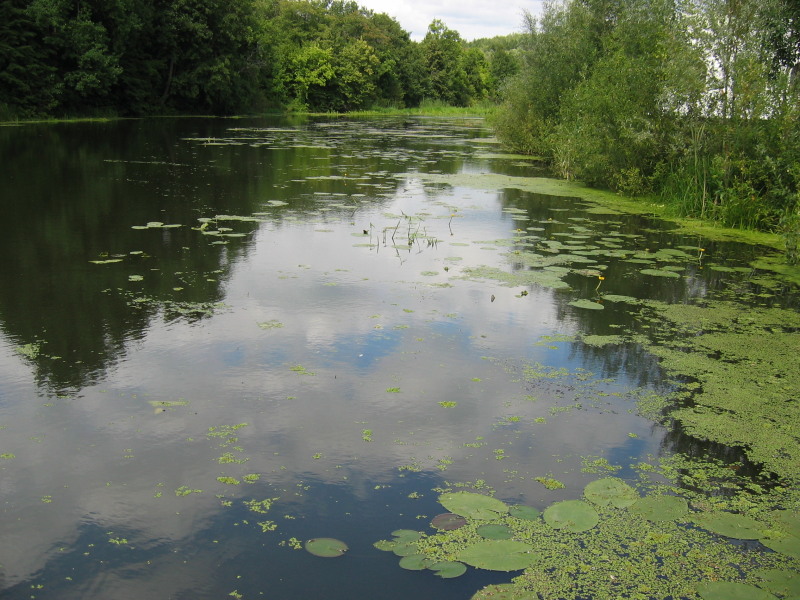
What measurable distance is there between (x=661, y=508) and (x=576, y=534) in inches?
18.9

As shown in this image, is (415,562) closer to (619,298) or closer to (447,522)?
(447,522)

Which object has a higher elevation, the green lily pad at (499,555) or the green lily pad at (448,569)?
the green lily pad at (499,555)

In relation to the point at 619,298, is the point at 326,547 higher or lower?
lower

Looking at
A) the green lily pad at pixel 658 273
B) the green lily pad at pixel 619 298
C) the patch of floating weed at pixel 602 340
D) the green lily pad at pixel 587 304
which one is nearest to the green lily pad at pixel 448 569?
the patch of floating weed at pixel 602 340

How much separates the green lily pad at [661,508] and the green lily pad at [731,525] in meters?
0.07

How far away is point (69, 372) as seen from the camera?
13.9 ft

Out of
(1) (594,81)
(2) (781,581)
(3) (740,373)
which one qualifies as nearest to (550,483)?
(2) (781,581)

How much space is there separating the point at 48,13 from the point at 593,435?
2921 cm

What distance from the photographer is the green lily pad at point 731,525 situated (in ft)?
9.39

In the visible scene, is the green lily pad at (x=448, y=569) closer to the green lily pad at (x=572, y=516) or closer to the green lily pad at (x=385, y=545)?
the green lily pad at (x=385, y=545)

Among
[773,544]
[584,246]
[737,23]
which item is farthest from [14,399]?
[737,23]

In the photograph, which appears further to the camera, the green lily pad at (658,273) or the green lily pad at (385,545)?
the green lily pad at (658,273)

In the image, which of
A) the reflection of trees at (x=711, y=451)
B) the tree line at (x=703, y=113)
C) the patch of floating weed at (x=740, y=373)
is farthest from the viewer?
the tree line at (x=703, y=113)

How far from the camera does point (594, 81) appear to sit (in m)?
13.4
